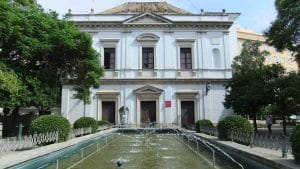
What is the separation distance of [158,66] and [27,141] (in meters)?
22.5

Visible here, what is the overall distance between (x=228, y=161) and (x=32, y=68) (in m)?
13.5

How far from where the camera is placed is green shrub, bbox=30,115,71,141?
568 inches

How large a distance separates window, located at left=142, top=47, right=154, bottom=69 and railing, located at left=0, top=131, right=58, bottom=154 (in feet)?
67.9

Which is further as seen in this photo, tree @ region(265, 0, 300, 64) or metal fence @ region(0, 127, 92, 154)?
tree @ region(265, 0, 300, 64)

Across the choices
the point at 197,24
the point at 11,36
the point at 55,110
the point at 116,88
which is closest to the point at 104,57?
the point at 116,88

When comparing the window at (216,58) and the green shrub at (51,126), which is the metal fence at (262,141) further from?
the window at (216,58)

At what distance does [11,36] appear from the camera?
1728 centimetres

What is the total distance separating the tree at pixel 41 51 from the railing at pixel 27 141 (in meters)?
4.97

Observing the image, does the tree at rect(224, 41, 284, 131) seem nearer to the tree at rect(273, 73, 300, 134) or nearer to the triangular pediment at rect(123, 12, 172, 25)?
the tree at rect(273, 73, 300, 134)

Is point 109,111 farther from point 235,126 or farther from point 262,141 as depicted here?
point 262,141

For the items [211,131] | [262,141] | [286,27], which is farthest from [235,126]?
[286,27]

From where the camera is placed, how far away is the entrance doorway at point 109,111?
33.9m

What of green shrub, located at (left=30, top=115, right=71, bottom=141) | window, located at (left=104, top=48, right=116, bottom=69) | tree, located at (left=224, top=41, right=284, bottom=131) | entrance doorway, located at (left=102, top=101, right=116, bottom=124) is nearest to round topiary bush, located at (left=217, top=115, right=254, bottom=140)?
green shrub, located at (left=30, top=115, right=71, bottom=141)

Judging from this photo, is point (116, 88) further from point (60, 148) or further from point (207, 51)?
point (60, 148)
